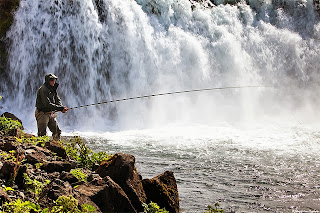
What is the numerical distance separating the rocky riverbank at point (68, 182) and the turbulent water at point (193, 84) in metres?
1.10

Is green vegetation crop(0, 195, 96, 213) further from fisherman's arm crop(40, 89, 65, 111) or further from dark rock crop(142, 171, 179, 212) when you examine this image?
fisherman's arm crop(40, 89, 65, 111)

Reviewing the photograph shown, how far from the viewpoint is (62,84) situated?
1788 cm

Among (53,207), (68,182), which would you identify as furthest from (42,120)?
(53,207)

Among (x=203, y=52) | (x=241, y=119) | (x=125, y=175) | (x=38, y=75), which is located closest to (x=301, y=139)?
(x=241, y=119)

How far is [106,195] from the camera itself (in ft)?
16.5

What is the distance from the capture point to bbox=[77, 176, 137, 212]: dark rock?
4.89m

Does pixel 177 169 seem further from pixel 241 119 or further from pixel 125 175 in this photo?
pixel 241 119

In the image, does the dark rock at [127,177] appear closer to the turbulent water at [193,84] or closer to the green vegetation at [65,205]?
the turbulent water at [193,84]

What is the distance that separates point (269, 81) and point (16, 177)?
2125cm

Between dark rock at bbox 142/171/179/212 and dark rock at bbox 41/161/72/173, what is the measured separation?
1300mm

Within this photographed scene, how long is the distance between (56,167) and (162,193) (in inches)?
70.0

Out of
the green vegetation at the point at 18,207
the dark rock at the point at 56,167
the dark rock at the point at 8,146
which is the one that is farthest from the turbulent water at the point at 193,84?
the green vegetation at the point at 18,207

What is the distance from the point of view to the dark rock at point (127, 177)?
5.86m

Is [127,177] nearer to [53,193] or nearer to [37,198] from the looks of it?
[37,198]
